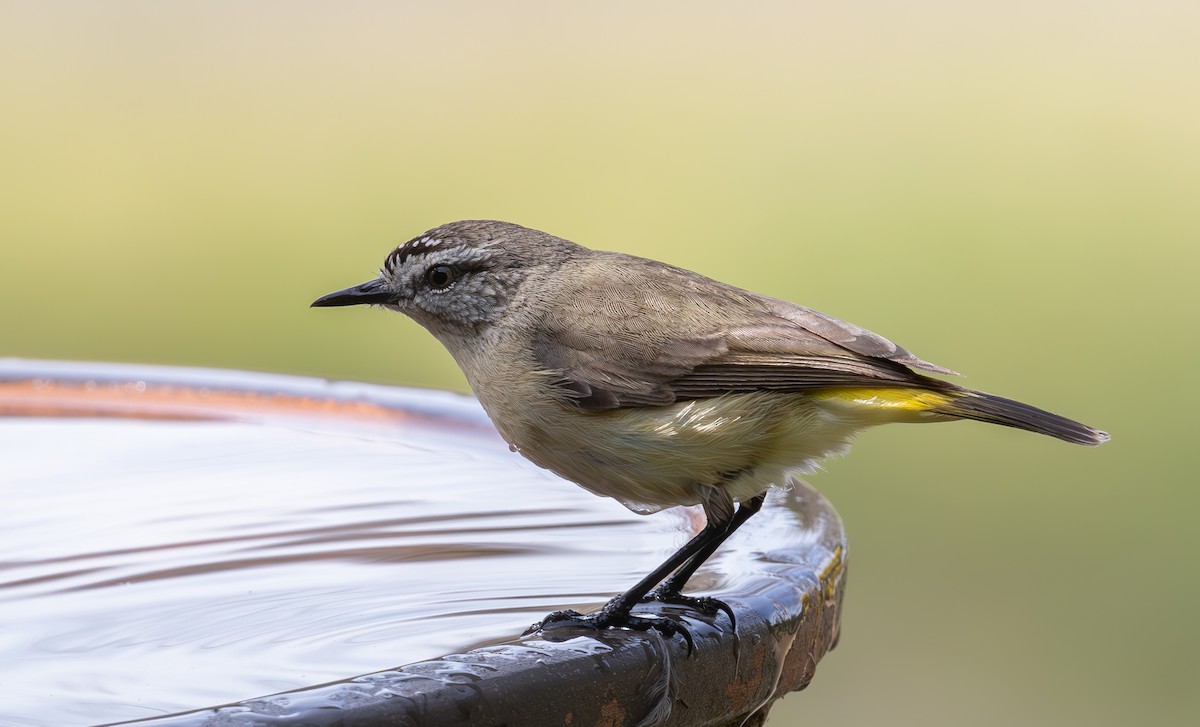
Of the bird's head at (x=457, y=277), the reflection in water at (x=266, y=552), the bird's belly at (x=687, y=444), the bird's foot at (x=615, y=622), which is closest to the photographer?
the bird's foot at (x=615, y=622)

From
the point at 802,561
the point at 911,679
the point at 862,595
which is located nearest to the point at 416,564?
the point at 802,561

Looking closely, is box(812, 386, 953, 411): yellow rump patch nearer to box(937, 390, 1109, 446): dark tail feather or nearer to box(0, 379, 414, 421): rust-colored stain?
box(937, 390, 1109, 446): dark tail feather

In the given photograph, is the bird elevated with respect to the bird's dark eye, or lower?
lower

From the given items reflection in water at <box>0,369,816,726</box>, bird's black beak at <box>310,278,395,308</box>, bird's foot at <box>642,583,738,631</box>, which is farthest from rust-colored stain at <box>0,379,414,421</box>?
bird's foot at <box>642,583,738,631</box>

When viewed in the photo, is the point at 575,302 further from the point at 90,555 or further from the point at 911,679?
the point at 911,679

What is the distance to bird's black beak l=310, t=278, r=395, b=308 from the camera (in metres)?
3.22

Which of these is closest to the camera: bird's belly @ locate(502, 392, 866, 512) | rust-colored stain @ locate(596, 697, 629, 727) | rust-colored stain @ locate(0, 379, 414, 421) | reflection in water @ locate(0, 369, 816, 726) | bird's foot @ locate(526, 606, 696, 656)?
rust-colored stain @ locate(596, 697, 629, 727)

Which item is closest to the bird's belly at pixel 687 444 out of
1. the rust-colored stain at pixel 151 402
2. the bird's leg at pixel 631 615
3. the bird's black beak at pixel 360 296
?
the bird's leg at pixel 631 615

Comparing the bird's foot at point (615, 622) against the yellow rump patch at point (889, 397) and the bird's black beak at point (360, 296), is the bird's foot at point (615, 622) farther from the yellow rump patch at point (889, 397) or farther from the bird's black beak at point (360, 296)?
the bird's black beak at point (360, 296)

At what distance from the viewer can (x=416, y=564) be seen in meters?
2.97

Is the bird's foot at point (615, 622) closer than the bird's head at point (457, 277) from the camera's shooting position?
Yes

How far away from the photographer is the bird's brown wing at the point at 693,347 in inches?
112

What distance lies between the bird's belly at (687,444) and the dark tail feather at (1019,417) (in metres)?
0.20

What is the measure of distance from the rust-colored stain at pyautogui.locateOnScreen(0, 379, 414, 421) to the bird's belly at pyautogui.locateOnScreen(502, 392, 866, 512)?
1.50 metres
